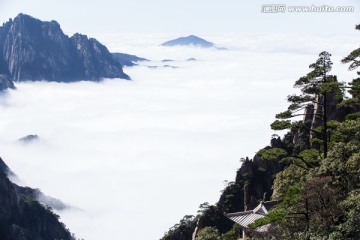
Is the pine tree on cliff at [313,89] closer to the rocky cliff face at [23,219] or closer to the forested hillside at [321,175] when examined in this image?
the forested hillside at [321,175]

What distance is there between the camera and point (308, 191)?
25.7 meters

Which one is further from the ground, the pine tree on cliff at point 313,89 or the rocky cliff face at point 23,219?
the pine tree on cliff at point 313,89

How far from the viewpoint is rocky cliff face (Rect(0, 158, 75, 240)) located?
13612 cm

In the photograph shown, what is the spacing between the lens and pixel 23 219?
15000cm

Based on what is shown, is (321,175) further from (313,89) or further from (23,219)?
(23,219)

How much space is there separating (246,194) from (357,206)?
54.3 meters

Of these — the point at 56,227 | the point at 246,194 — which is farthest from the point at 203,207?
the point at 56,227

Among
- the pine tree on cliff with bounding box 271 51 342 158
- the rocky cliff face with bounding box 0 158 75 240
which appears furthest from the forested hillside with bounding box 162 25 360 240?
the rocky cliff face with bounding box 0 158 75 240

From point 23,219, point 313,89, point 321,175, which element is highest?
point 313,89

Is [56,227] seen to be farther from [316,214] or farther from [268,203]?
[316,214]

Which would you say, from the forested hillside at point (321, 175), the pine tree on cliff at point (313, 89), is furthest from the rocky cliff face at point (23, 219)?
the pine tree on cliff at point (313, 89)

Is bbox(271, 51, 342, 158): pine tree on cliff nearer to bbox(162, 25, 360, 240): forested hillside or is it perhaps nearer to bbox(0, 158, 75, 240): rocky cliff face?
bbox(162, 25, 360, 240): forested hillside

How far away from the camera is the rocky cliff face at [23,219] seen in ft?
447

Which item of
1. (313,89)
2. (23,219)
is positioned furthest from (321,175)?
(23,219)
